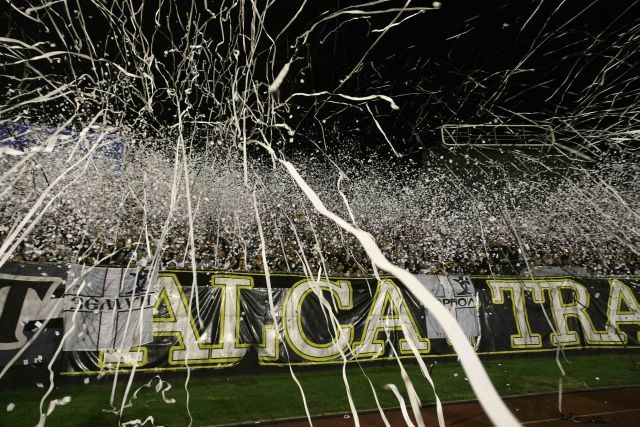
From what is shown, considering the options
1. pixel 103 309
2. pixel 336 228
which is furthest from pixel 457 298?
pixel 103 309

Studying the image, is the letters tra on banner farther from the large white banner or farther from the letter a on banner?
the large white banner

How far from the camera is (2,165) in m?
8.09

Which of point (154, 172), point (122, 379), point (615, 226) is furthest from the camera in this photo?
point (615, 226)

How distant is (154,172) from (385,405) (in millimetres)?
8038

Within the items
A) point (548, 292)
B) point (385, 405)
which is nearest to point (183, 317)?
point (385, 405)

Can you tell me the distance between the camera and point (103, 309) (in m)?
5.02

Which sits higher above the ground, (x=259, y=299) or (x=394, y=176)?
(x=394, y=176)

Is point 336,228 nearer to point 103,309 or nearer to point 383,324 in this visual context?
point 383,324

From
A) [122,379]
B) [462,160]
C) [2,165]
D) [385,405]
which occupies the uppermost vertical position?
[462,160]

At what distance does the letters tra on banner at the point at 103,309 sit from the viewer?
15.9 ft

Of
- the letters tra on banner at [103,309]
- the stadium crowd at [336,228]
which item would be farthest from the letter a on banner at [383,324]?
the letters tra on banner at [103,309]

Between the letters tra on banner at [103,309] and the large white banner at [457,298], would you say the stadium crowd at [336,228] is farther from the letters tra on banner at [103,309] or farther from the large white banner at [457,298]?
the large white banner at [457,298]

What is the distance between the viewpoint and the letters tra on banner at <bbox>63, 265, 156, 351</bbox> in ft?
15.9

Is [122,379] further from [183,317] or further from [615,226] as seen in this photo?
[615,226]
